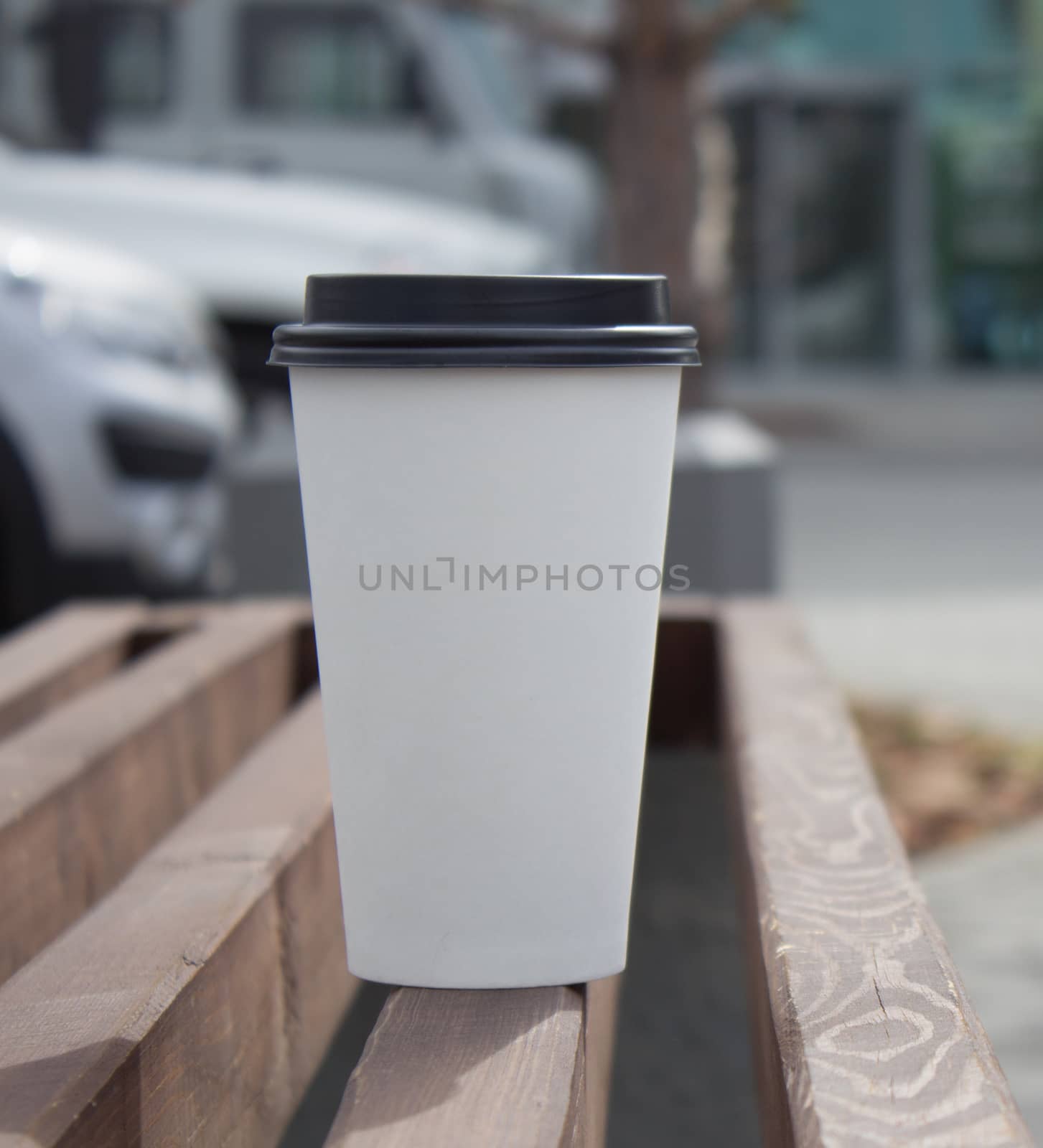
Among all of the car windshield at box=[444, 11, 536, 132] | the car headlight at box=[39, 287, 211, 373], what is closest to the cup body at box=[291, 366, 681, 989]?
the car headlight at box=[39, 287, 211, 373]

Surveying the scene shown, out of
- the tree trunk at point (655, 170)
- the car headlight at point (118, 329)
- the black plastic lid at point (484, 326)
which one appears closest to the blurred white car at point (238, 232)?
the tree trunk at point (655, 170)

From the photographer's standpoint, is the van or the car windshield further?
the car windshield

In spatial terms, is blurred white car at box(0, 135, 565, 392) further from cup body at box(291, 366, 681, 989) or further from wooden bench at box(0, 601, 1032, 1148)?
cup body at box(291, 366, 681, 989)

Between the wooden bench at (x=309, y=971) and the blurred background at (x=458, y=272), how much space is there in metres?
0.85

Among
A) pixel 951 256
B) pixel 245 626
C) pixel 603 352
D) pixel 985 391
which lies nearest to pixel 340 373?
pixel 603 352

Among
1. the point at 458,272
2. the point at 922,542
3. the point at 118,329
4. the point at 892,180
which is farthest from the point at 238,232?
the point at 892,180

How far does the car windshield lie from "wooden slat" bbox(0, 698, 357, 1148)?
5.86 meters

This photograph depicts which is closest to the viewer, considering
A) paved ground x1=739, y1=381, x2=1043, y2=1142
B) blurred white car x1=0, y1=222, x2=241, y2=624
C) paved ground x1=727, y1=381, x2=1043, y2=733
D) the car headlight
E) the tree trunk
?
paved ground x1=739, y1=381, x2=1043, y2=1142

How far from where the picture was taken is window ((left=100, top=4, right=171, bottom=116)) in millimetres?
6391

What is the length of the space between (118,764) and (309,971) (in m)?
0.35

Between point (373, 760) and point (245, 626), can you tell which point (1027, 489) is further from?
point (373, 760)

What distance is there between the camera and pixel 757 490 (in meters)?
3.68

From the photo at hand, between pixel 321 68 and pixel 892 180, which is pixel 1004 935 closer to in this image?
pixel 321 68

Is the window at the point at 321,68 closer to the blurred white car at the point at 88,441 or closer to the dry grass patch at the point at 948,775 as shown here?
the blurred white car at the point at 88,441
